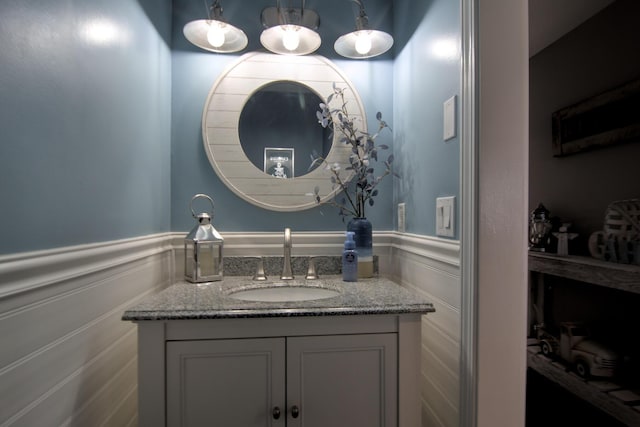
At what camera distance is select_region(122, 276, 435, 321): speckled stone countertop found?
76cm

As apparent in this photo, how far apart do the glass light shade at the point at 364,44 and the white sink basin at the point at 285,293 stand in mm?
962

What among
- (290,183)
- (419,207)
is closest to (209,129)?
(290,183)

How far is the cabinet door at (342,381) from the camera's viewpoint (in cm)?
78

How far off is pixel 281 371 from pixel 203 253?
1.78 feet

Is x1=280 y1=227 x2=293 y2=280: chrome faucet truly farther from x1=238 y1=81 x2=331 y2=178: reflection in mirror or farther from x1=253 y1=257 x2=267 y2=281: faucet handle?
x1=238 y1=81 x2=331 y2=178: reflection in mirror

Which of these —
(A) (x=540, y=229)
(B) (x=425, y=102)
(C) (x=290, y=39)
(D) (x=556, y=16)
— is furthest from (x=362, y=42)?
(A) (x=540, y=229)

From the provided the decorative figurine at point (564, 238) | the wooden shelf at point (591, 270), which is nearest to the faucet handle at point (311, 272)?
the wooden shelf at point (591, 270)

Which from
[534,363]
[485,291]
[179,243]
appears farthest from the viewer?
[534,363]

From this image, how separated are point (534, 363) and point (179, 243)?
6.26 feet

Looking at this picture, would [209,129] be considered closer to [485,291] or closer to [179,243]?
[179,243]

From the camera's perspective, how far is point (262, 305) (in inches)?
31.9

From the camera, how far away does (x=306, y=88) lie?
1309 millimetres

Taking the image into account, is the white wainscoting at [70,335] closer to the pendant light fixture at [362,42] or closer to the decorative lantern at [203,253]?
the decorative lantern at [203,253]

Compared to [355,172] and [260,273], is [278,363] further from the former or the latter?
[355,172]
